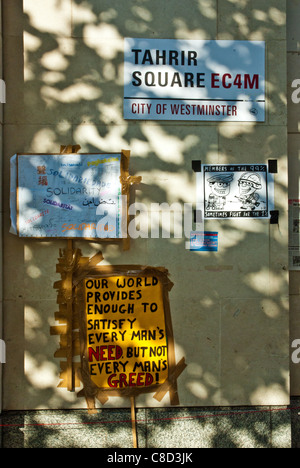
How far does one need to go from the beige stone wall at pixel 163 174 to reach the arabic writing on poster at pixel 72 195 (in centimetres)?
16

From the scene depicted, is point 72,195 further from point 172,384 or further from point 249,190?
point 172,384

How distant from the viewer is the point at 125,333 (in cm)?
404

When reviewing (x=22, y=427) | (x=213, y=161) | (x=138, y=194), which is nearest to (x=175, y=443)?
(x=22, y=427)

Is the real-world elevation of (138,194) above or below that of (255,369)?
above

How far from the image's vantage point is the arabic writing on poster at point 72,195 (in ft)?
13.0

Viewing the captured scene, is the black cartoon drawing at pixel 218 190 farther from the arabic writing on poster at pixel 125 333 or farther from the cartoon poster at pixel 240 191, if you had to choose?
the arabic writing on poster at pixel 125 333

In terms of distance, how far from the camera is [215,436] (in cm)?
410

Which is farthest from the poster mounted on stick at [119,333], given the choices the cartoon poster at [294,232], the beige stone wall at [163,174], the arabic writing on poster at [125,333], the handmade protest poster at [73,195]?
the cartoon poster at [294,232]

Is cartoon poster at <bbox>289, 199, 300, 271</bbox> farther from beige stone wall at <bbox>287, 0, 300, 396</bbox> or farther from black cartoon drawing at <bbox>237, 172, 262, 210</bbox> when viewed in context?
black cartoon drawing at <bbox>237, 172, 262, 210</bbox>

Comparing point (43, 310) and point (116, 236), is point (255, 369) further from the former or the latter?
point (43, 310)

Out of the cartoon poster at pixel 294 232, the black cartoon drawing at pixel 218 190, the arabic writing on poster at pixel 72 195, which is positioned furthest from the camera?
the cartoon poster at pixel 294 232

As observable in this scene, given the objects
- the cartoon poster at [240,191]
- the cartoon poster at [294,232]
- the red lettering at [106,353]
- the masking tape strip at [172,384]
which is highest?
the cartoon poster at [240,191]
